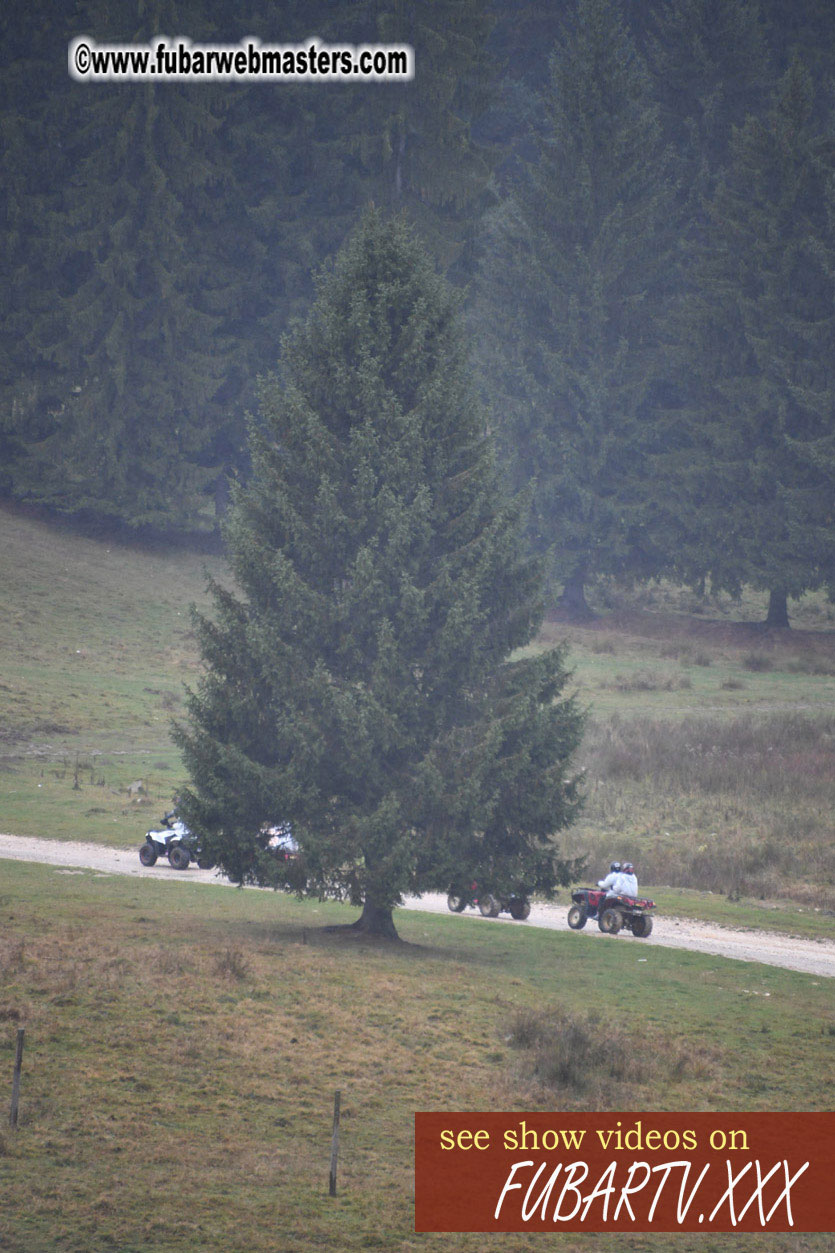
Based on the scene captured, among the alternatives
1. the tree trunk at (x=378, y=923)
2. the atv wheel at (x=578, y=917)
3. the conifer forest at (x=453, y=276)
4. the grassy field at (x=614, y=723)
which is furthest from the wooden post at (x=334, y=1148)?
the conifer forest at (x=453, y=276)

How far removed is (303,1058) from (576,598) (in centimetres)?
5570

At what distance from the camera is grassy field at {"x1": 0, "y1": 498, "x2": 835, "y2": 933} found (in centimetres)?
3186

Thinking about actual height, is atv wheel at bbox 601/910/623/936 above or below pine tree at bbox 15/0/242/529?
below

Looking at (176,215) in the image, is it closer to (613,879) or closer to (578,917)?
(578,917)

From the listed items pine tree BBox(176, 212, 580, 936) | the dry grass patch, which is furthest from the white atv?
the dry grass patch

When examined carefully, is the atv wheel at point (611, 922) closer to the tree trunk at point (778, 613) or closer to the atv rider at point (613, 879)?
the atv rider at point (613, 879)

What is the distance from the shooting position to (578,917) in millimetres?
25594

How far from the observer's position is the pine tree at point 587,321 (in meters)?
67.2

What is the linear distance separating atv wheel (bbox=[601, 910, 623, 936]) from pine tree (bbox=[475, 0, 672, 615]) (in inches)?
1682

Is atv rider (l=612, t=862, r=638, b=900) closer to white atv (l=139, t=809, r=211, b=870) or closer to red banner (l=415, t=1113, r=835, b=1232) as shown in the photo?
white atv (l=139, t=809, r=211, b=870)

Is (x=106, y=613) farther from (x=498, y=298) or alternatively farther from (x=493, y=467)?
(x=493, y=467)

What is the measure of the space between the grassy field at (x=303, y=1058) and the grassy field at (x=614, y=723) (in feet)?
23.6

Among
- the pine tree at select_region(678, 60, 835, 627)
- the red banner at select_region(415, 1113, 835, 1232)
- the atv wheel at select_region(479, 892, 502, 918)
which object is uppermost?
the pine tree at select_region(678, 60, 835, 627)

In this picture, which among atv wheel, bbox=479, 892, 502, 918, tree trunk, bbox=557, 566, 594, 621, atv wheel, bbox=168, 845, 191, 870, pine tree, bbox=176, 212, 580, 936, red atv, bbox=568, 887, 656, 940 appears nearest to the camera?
pine tree, bbox=176, 212, 580, 936
